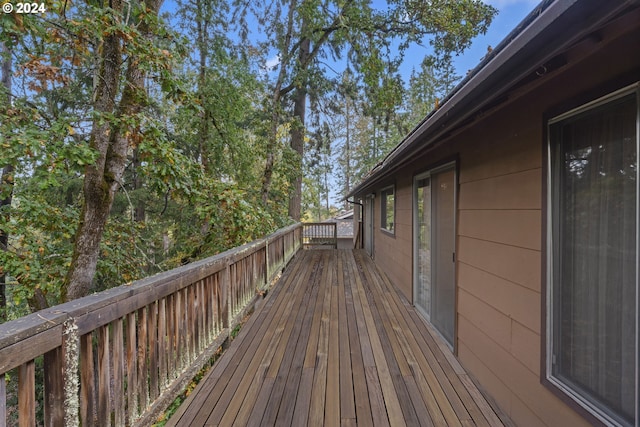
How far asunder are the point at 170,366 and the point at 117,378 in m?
0.50

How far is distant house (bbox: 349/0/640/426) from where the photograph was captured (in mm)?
1174

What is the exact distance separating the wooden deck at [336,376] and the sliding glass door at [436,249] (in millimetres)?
233

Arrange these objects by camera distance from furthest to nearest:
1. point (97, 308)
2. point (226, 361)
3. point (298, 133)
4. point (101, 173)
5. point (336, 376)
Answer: point (298, 133)
point (101, 173)
point (226, 361)
point (336, 376)
point (97, 308)

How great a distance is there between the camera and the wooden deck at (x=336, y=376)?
1928mm

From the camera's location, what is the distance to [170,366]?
1941 millimetres

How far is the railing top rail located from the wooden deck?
2.93 feet

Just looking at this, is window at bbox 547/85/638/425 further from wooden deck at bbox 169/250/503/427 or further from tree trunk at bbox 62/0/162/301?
tree trunk at bbox 62/0/162/301

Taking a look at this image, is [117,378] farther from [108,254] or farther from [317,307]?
[108,254]

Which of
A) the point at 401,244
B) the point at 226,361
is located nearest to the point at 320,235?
the point at 401,244

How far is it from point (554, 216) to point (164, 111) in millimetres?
10279

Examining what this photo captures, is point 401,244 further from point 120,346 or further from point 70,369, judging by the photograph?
point 70,369

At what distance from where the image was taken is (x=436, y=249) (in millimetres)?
3418

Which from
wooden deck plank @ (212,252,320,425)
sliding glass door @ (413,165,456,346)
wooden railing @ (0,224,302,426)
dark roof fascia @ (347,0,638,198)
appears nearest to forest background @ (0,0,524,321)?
wooden deck plank @ (212,252,320,425)

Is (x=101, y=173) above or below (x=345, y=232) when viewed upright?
above
